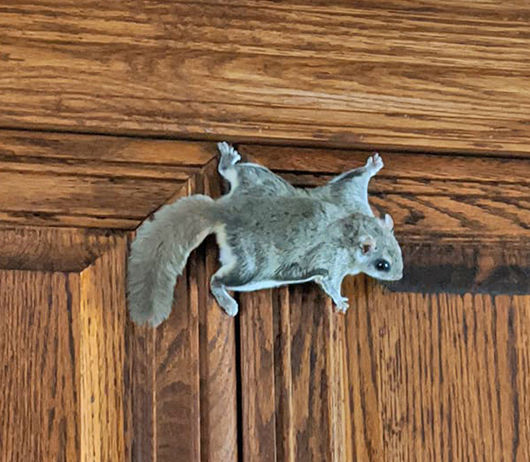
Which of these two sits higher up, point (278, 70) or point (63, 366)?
point (278, 70)

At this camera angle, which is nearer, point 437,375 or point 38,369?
point 38,369

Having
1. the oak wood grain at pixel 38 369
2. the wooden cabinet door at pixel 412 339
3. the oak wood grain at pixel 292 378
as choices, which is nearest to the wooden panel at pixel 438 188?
the wooden cabinet door at pixel 412 339

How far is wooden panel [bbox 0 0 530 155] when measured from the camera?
3.01ft

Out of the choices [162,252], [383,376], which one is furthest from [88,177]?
[383,376]

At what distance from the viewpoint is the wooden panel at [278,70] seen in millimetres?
917

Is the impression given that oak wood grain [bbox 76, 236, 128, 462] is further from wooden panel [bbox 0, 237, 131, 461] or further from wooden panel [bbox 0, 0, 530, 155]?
wooden panel [bbox 0, 0, 530, 155]

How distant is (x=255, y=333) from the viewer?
93cm

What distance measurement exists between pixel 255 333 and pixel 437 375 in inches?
6.8

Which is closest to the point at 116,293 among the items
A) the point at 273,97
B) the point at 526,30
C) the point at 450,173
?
the point at 273,97

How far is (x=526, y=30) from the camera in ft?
3.36

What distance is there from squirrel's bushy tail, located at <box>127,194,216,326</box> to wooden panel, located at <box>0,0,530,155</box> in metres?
0.07

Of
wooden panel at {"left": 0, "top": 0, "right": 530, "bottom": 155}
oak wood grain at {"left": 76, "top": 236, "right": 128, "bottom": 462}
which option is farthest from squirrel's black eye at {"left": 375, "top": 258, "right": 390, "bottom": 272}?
oak wood grain at {"left": 76, "top": 236, "right": 128, "bottom": 462}

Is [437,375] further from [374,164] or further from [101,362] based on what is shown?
[101,362]

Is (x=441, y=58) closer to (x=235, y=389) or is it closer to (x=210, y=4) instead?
(x=210, y=4)
